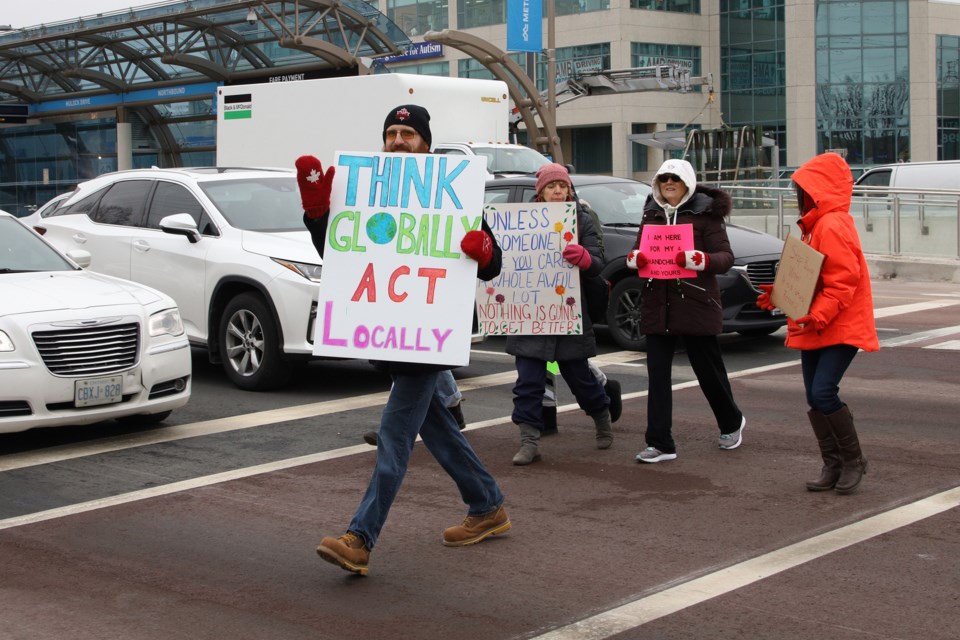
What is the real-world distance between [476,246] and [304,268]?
513 cm

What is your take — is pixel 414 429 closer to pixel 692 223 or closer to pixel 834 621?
pixel 834 621

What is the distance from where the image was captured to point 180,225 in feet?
34.8

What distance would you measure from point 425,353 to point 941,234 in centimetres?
1805

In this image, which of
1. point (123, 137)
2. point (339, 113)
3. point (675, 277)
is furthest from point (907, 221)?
point (123, 137)

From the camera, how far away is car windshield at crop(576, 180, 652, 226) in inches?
518

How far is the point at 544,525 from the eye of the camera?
6.39 meters

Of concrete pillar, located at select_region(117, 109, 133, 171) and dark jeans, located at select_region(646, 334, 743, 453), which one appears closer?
dark jeans, located at select_region(646, 334, 743, 453)

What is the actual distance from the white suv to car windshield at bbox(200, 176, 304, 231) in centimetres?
1

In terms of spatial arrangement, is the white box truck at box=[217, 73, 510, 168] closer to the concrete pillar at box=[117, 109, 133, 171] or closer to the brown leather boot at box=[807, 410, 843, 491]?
the brown leather boot at box=[807, 410, 843, 491]

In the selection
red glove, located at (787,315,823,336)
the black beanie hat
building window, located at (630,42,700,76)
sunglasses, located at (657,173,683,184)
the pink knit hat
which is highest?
building window, located at (630,42,700,76)

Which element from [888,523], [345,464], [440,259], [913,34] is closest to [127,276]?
[345,464]

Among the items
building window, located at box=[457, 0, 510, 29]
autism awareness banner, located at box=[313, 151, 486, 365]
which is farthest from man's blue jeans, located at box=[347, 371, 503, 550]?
building window, located at box=[457, 0, 510, 29]

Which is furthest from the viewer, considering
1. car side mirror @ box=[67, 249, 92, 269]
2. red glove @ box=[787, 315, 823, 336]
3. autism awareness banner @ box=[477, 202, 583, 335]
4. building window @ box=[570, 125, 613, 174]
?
building window @ box=[570, 125, 613, 174]

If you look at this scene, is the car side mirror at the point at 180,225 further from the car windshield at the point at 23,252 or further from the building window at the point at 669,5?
the building window at the point at 669,5
